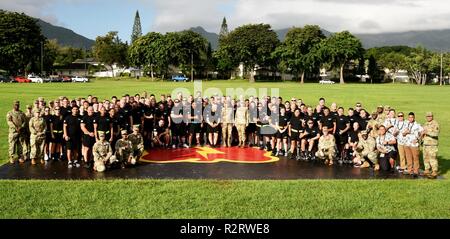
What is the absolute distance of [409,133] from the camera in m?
12.4

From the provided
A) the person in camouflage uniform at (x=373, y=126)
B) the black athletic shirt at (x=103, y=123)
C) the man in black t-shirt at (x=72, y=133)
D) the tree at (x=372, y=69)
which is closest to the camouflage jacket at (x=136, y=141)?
the black athletic shirt at (x=103, y=123)

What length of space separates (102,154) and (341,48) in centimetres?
7314

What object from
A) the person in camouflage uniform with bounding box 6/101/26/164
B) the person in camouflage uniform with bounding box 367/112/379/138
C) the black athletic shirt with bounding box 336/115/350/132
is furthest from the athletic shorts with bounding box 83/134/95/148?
the person in camouflage uniform with bounding box 367/112/379/138

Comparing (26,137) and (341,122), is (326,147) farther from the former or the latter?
(26,137)

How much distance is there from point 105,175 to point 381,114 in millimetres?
8704

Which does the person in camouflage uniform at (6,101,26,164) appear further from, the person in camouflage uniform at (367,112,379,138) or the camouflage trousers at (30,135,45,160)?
the person in camouflage uniform at (367,112,379,138)

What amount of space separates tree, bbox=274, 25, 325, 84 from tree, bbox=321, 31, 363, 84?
1965mm

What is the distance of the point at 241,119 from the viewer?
645 inches

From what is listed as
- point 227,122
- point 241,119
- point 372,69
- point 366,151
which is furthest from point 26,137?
point 372,69

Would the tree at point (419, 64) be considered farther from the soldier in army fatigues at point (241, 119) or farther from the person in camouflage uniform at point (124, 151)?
the person in camouflage uniform at point (124, 151)

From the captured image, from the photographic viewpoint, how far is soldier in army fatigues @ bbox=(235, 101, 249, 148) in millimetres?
16375
